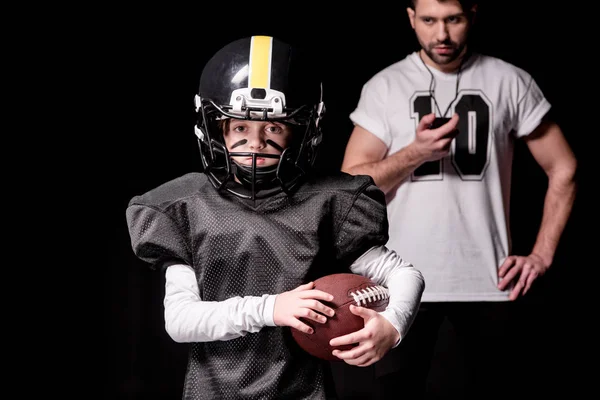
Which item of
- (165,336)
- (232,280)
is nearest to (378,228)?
(232,280)

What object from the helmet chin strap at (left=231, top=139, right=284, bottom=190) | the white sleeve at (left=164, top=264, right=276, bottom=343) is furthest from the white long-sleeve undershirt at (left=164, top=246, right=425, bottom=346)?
the helmet chin strap at (left=231, top=139, right=284, bottom=190)

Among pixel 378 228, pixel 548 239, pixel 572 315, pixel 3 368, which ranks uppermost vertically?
pixel 378 228

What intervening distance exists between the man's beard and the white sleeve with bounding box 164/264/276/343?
1.15m

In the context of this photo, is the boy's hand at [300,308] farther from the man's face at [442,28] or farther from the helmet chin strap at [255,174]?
the man's face at [442,28]

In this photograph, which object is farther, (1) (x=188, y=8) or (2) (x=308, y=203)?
(1) (x=188, y=8)

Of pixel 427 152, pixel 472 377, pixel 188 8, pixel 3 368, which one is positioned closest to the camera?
pixel 427 152

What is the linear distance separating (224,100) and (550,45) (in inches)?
78.9

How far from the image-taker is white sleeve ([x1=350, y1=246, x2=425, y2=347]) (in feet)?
5.87

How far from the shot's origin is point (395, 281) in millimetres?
1870

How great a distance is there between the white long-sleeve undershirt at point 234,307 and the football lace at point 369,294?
28 mm

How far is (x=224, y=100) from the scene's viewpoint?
1898 mm

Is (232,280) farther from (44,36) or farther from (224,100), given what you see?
(44,36)

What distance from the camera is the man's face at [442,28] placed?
2.57m

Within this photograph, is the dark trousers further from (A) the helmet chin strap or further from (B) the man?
(A) the helmet chin strap
